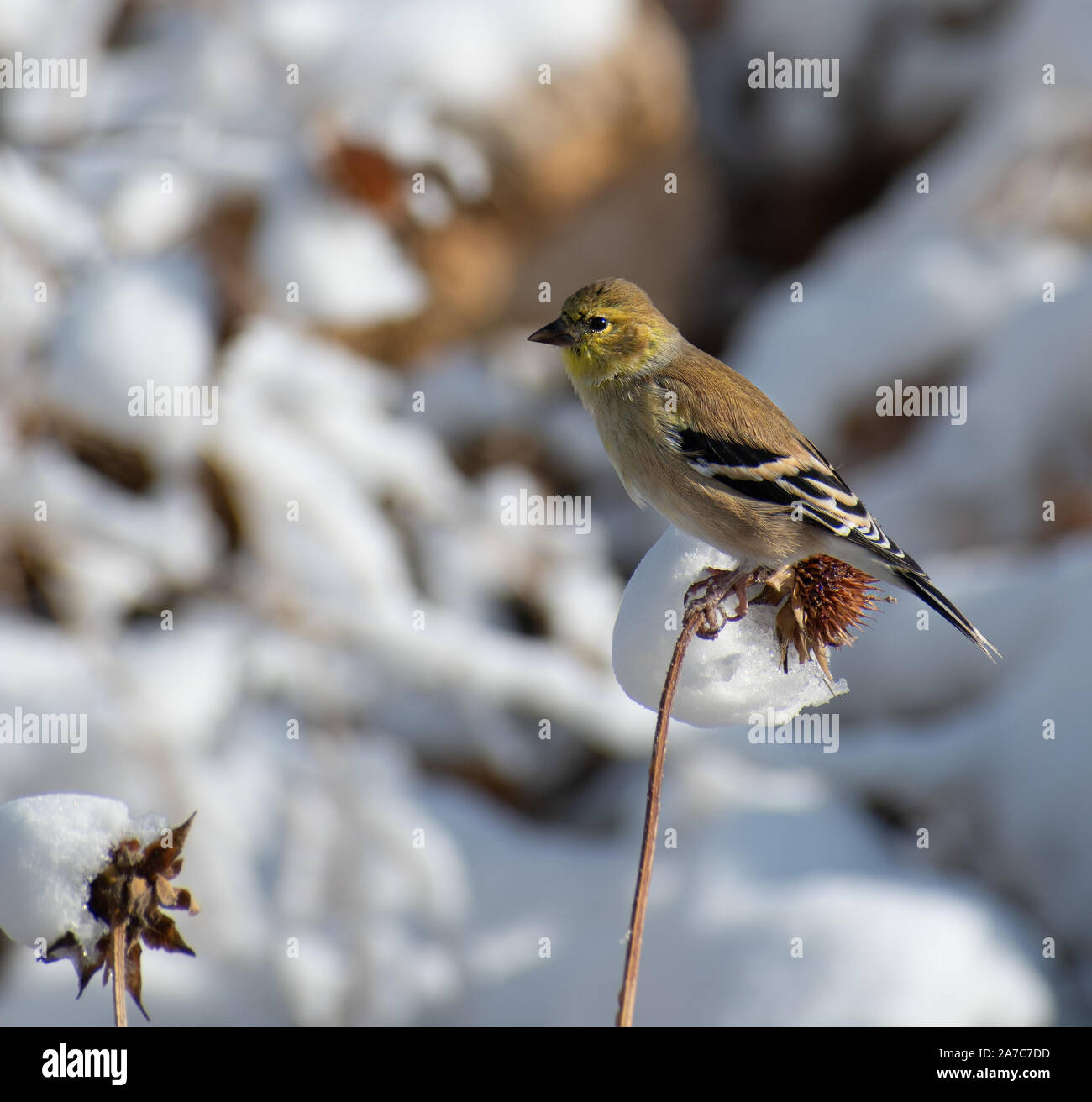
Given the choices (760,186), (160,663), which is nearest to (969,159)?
(760,186)

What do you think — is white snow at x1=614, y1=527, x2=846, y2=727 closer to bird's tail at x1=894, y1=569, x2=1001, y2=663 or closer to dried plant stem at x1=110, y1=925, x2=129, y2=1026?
bird's tail at x1=894, y1=569, x2=1001, y2=663

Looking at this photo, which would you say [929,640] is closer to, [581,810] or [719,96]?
[581,810]

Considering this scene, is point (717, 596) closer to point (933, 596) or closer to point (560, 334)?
point (933, 596)

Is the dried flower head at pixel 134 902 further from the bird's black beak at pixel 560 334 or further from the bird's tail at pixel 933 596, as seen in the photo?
the bird's tail at pixel 933 596

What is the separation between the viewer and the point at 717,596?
1.62m

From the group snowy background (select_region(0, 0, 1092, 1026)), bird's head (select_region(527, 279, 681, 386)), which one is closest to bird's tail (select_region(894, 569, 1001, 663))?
bird's head (select_region(527, 279, 681, 386))

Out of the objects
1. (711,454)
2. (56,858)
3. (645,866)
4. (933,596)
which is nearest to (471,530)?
(711,454)

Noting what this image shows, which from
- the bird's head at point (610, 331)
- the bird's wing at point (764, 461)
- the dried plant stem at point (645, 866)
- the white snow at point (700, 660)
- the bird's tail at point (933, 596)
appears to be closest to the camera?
the dried plant stem at point (645, 866)

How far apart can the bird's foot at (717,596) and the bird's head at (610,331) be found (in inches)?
20.5

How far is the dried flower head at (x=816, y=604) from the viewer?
5.49ft

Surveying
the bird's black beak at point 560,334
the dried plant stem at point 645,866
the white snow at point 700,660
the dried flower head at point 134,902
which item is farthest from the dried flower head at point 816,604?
the dried flower head at point 134,902

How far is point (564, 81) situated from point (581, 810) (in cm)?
352

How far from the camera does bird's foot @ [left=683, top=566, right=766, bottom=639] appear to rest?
61.7 inches

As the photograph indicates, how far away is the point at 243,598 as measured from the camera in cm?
436
